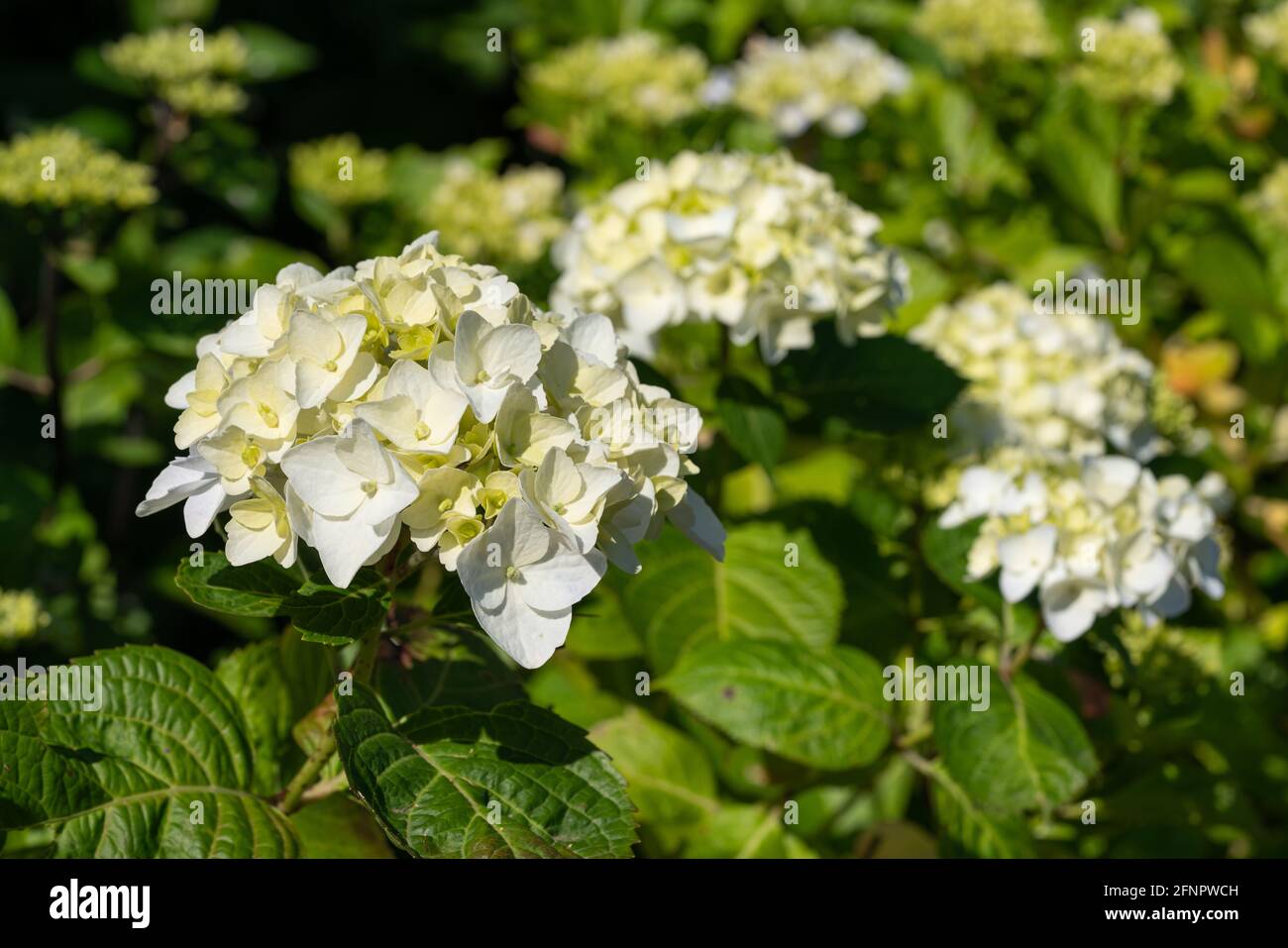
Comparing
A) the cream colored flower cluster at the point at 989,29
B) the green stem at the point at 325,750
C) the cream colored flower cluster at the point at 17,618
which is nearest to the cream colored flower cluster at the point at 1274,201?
the cream colored flower cluster at the point at 989,29

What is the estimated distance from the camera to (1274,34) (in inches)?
134

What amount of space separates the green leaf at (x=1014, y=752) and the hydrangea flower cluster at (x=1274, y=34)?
2.47 metres

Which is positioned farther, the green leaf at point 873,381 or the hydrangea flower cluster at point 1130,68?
the hydrangea flower cluster at point 1130,68

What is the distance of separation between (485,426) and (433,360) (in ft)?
0.27

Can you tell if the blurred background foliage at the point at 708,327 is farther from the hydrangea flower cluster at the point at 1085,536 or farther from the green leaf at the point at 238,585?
A: the green leaf at the point at 238,585

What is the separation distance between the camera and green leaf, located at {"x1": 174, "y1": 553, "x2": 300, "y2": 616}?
4.14ft

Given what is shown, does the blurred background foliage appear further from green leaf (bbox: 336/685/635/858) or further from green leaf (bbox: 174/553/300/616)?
green leaf (bbox: 174/553/300/616)

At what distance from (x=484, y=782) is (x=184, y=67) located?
6.97 feet

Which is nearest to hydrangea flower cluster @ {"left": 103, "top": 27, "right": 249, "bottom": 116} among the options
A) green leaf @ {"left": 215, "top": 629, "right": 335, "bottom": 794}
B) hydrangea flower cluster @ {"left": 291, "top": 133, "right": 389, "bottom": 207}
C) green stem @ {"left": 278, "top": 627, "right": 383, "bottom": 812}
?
hydrangea flower cluster @ {"left": 291, "top": 133, "right": 389, "bottom": 207}

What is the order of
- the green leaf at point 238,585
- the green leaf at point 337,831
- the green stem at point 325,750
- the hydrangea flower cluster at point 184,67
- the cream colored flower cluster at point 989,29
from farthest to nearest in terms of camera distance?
the cream colored flower cluster at point 989,29 < the hydrangea flower cluster at point 184,67 < the green leaf at point 337,831 < the green stem at point 325,750 < the green leaf at point 238,585

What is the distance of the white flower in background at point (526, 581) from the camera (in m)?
1.16

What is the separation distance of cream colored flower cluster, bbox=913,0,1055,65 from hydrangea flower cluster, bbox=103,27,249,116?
186 centimetres

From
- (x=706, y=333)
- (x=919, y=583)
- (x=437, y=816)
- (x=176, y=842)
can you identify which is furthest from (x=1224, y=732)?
(x=176, y=842)

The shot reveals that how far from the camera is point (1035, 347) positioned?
7.42ft
